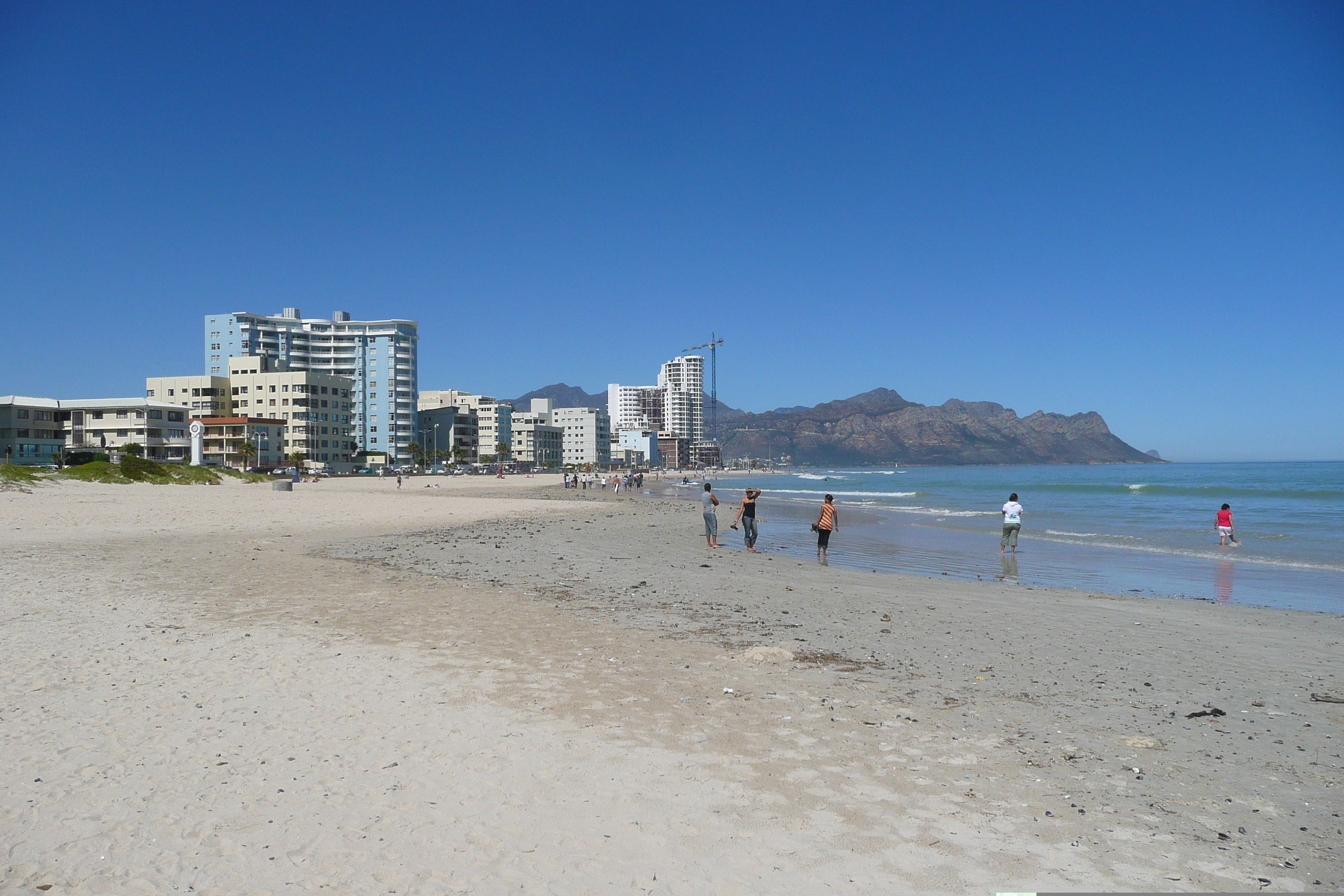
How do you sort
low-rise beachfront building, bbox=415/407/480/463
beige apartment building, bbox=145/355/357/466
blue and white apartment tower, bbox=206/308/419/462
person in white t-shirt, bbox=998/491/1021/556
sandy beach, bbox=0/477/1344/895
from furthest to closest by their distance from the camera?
low-rise beachfront building, bbox=415/407/480/463
blue and white apartment tower, bbox=206/308/419/462
beige apartment building, bbox=145/355/357/466
person in white t-shirt, bbox=998/491/1021/556
sandy beach, bbox=0/477/1344/895

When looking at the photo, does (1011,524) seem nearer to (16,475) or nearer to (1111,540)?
(1111,540)

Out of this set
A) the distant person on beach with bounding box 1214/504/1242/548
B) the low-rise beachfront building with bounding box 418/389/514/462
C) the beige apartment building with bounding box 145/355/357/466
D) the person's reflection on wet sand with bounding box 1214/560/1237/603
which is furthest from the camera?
the low-rise beachfront building with bounding box 418/389/514/462

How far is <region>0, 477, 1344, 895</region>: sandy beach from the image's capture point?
3969 millimetres

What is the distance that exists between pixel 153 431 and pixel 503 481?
40594 mm

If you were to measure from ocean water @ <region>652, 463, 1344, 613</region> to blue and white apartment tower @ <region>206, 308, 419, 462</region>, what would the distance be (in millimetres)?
88616

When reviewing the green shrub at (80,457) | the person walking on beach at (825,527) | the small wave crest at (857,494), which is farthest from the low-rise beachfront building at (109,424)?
the person walking on beach at (825,527)

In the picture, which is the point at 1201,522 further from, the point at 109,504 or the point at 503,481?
the point at 503,481

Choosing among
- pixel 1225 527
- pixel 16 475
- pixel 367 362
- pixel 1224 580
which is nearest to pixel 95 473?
pixel 16 475

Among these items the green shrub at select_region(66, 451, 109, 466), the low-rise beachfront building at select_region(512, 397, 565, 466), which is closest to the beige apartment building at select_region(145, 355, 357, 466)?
the green shrub at select_region(66, 451, 109, 466)

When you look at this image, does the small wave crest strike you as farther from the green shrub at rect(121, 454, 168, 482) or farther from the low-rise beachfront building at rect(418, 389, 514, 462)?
the low-rise beachfront building at rect(418, 389, 514, 462)

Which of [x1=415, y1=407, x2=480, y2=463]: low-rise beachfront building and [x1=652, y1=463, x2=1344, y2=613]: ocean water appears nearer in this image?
[x1=652, y1=463, x2=1344, y2=613]: ocean water

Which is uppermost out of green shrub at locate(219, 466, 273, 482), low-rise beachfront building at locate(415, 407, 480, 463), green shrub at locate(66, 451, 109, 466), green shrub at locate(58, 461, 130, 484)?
low-rise beachfront building at locate(415, 407, 480, 463)

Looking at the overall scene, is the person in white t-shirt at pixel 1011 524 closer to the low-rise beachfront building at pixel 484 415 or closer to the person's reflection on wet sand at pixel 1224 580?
the person's reflection on wet sand at pixel 1224 580

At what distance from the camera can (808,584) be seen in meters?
14.6
